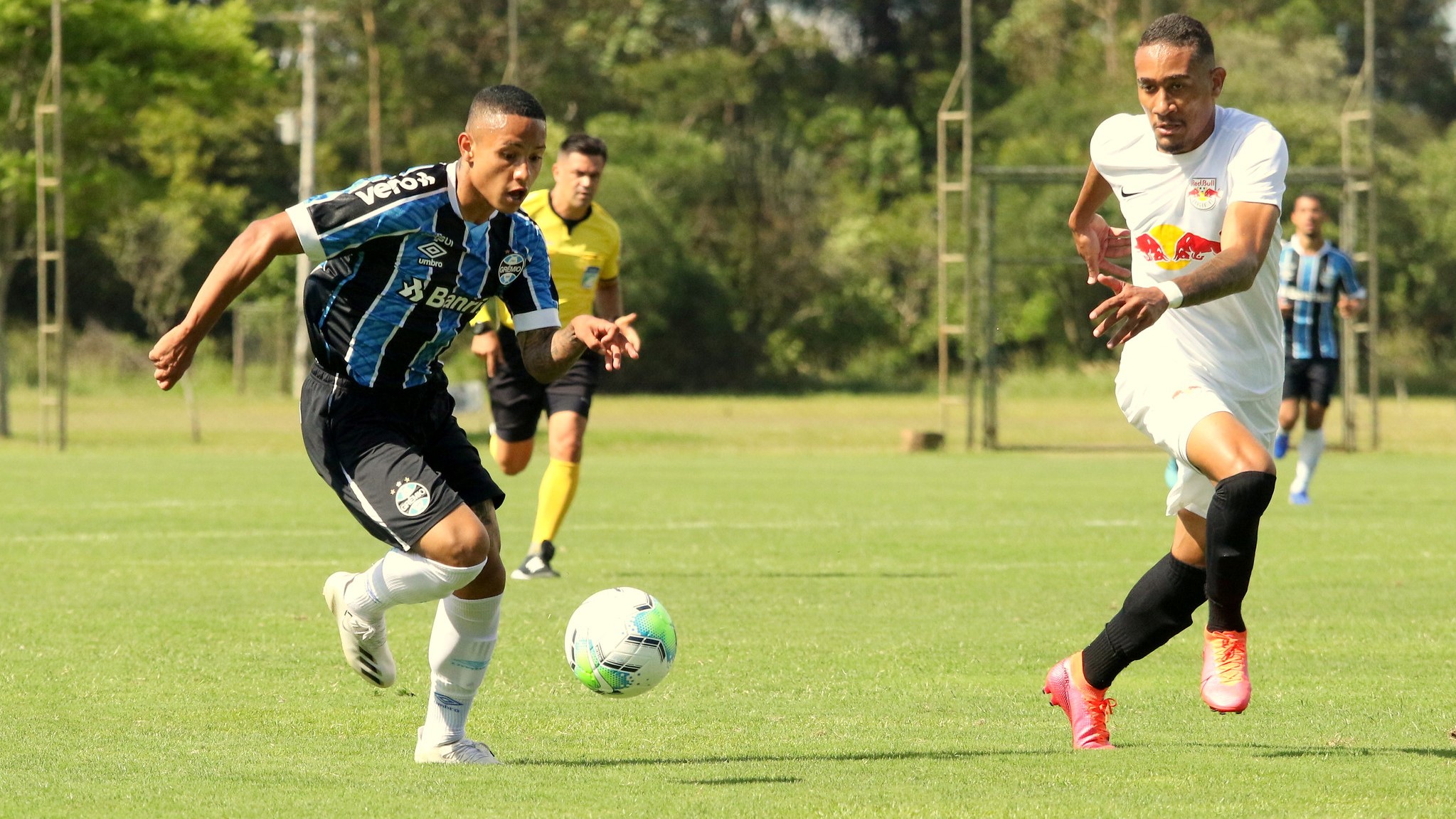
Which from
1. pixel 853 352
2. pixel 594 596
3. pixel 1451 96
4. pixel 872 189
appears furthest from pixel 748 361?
pixel 594 596

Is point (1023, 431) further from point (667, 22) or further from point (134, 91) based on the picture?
point (667, 22)

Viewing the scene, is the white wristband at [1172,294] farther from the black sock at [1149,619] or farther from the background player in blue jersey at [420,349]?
the background player in blue jersey at [420,349]

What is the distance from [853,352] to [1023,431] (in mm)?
17927

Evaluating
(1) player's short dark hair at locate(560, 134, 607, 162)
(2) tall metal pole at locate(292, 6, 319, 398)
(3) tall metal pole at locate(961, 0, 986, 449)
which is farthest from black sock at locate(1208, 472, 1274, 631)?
(2) tall metal pole at locate(292, 6, 319, 398)

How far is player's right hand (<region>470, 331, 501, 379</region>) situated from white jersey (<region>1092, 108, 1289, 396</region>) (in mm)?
5061

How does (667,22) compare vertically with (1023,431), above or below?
above

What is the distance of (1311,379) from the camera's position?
51.2ft

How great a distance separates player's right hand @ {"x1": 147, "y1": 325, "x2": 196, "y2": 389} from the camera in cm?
493

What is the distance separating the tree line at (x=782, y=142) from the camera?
4175cm

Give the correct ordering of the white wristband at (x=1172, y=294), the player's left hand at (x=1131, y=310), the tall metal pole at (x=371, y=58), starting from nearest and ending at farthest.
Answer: the player's left hand at (x=1131, y=310) < the white wristband at (x=1172, y=294) < the tall metal pole at (x=371, y=58)

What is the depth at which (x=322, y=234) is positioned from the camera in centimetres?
505

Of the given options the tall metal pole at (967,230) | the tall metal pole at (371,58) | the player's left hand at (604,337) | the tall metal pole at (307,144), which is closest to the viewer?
the player's left hand at (604,337)

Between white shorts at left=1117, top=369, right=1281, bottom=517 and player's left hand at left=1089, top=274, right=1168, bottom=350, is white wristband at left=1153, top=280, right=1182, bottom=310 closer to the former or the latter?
player's left hand at left=1089, top=274, right=1168, bottom=350

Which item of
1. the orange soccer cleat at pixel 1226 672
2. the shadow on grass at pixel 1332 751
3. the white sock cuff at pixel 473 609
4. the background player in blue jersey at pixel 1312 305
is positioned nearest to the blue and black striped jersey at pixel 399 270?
the white sock cuff at pixel 473 609
